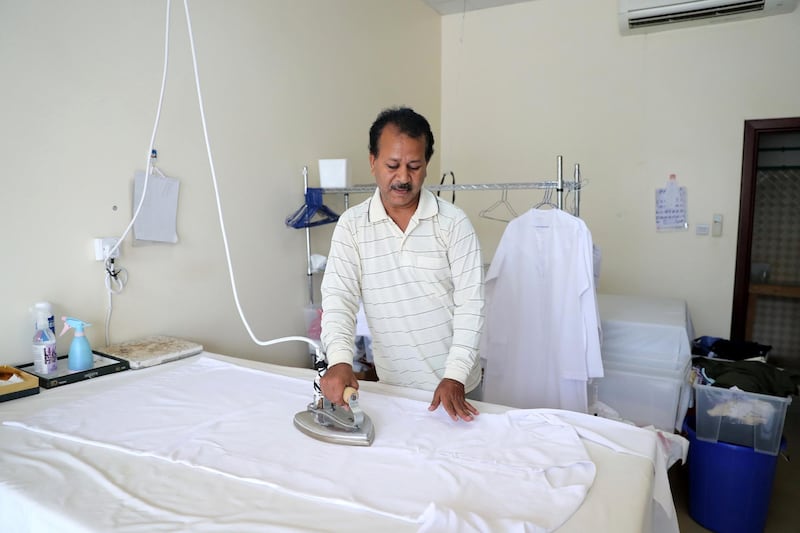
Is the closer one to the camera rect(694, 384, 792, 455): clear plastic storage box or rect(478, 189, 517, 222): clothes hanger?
rect(694, 384, 792, 455): clear plastic storage box

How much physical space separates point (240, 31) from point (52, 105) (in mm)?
911

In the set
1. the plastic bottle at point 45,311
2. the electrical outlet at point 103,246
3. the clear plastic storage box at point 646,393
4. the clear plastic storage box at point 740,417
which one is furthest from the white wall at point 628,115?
the plastic bottle at point 45,311

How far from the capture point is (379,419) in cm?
118

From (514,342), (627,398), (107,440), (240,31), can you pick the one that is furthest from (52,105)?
(627,398)

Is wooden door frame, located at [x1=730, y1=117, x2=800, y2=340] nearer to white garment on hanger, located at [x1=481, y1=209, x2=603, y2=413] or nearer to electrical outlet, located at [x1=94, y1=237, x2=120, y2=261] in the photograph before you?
white garment on hanger, located at [x1=481, y1=209, x2=603, y2=413]

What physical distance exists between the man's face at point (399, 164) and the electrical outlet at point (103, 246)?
38.4 inches

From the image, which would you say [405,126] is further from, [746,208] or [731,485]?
[746,208]

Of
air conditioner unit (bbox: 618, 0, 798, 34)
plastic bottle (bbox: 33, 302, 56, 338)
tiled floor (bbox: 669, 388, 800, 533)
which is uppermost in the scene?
air conditioner unit (bbox: 618, 0, 798, 34)

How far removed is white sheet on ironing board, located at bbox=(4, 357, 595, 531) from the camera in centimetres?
85

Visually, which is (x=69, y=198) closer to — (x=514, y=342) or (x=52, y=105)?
(x=52, y=105)

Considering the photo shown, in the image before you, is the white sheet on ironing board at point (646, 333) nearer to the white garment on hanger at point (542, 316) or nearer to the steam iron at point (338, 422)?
the white garment on hanger at point (542, 316)

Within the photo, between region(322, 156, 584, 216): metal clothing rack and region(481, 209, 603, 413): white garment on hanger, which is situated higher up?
region(322, 156, 584, 216): metal clothing rack

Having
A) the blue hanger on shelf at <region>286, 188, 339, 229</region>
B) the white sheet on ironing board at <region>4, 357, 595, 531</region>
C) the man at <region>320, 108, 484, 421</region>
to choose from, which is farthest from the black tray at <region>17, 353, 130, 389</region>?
the blue hanger on shelf at <region>286, 188, 339, 229</region>

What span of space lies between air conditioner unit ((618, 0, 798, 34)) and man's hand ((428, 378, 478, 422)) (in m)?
3.00
